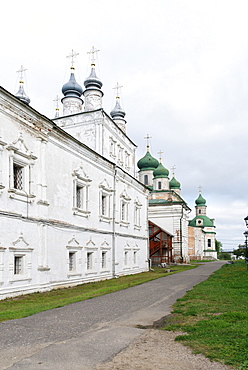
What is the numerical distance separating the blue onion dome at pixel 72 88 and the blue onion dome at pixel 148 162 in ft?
83.7

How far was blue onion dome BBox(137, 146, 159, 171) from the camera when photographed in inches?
1943

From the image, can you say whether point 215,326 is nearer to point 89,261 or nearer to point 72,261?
point 72,261

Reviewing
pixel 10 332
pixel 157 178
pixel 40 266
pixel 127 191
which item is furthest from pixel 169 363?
pixel 157 178

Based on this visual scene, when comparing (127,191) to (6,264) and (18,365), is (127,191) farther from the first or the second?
(18,365)

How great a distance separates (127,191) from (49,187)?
1080 centimetres

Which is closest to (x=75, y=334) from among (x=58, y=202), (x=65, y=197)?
(x=58, y=202)

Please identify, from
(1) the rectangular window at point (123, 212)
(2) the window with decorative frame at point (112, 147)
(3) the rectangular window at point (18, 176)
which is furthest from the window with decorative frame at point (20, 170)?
(1) the rectangular window at point (123, 212)

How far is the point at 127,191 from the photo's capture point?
25703 millimetres

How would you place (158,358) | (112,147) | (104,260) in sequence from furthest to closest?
1. (112,147)
2. (104,260)
3. (158,358)

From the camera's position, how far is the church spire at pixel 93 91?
2402 cm

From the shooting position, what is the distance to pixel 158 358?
204 inches

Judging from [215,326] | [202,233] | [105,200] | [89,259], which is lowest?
[202,233]

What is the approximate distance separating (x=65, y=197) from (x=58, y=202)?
71 cm

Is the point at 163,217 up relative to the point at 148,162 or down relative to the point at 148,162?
down
